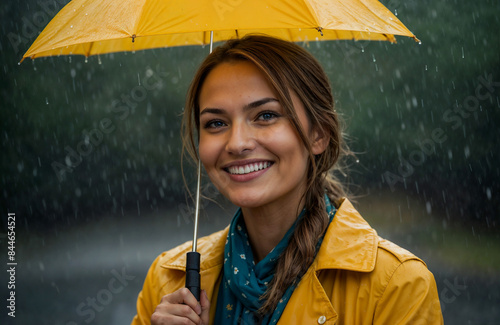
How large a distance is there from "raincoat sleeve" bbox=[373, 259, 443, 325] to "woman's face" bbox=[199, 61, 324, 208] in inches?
25.2

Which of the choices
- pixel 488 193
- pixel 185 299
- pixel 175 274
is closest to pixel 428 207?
pixel 488 193

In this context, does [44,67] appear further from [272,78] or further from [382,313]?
[382,313]

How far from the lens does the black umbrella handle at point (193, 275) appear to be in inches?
109

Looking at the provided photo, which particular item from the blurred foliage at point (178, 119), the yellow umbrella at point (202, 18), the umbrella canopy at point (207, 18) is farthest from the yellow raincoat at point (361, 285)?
the blurred foliage at point (178, 119)

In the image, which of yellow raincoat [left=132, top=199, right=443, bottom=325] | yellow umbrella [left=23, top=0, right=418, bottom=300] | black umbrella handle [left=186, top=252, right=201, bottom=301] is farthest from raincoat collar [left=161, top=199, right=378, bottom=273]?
yellow umbrella [left=23, top=0, right=418, bottom=300]

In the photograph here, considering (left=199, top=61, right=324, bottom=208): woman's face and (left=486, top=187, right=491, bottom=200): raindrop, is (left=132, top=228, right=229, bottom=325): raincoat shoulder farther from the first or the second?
(left=486, top=187, right=491, bottom=200): raindrop

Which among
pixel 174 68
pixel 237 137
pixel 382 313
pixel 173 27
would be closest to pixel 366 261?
pixel 382 313

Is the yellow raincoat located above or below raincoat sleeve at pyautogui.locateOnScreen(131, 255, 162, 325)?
above

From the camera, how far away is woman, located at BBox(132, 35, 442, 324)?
8.60 ft

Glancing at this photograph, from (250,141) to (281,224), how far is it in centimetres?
49

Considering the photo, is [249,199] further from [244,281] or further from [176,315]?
[176,315]

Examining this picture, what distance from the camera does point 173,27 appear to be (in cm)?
259

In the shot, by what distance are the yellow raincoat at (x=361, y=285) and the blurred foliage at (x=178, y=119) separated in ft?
17.6

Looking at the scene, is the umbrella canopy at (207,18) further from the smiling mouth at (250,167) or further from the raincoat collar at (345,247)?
the raincoat collar at (345,247)
